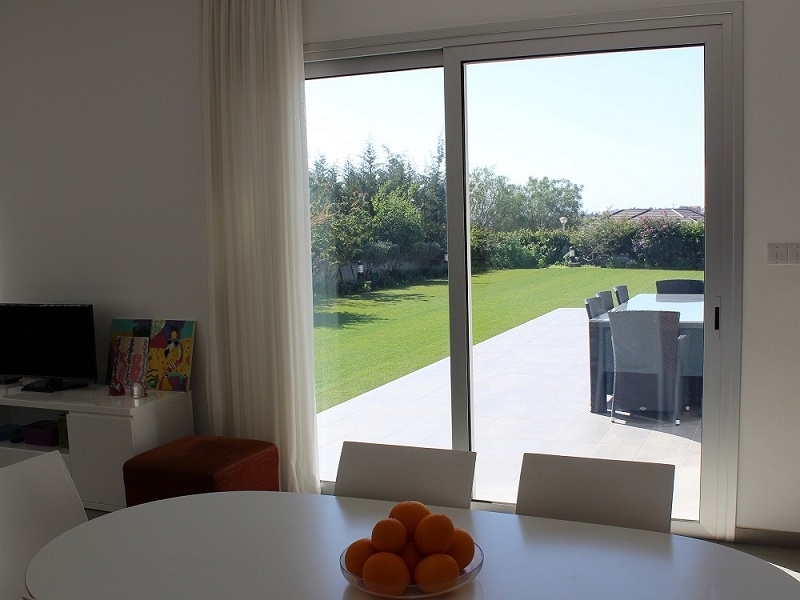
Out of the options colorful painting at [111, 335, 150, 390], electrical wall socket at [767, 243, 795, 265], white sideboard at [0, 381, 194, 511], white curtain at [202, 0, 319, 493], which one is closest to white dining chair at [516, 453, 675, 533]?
electrical wall socket at [767, 243, 795, 265]

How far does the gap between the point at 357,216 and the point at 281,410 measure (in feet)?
3.79

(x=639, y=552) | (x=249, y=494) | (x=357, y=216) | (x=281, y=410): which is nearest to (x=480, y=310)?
(x=357, y=216)

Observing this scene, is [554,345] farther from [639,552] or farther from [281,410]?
[639,552]

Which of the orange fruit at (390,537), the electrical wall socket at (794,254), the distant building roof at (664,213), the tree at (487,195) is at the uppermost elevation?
the tree at (487,195)

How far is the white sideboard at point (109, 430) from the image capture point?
432 cm

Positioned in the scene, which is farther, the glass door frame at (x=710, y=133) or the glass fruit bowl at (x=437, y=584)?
the glass door frame at (x=710, y=133)

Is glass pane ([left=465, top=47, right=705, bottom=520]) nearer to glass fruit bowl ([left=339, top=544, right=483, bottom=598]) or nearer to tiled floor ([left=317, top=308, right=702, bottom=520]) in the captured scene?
tiled floor ([left=317, top=308, right=702, bottom=520])

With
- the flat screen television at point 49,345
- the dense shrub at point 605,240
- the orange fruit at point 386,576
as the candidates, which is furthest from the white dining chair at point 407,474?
the flat screen television at point 49,345

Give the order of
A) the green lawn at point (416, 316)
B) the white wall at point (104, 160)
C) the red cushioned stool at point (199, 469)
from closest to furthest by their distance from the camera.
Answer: the red cushioned stool at point (199, 469)
the green lawn at point (416, 316)
the white wall at point (104, 160)

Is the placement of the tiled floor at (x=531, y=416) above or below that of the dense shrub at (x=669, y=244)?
below

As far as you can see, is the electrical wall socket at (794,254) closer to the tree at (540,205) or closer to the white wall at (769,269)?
the white wall at (769,269)

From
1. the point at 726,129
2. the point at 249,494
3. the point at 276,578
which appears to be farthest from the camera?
the point at 726,129

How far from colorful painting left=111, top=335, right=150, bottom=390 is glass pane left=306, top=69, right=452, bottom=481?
1069mm

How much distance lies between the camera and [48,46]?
5012 mm
